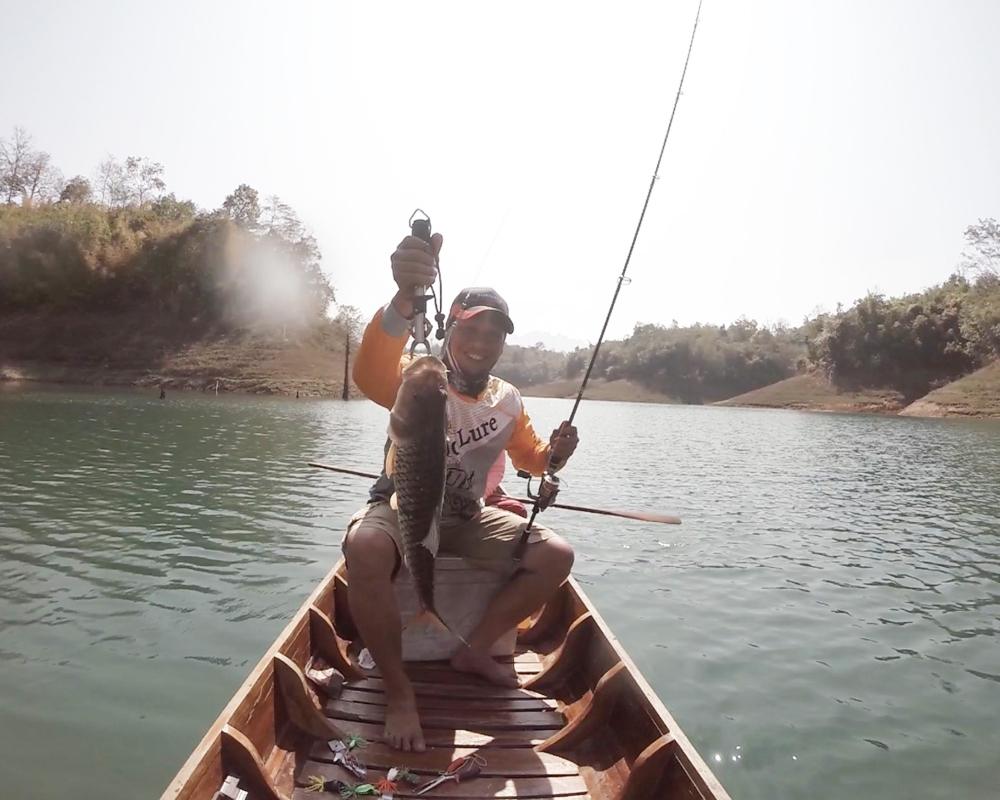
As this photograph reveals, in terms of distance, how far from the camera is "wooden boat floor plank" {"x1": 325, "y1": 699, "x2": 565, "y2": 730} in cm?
458

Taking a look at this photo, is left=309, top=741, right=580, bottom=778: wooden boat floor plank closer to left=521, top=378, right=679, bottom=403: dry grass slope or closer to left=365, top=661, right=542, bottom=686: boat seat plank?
left=365, top=661, right=542, bottom=686: boat seat plank

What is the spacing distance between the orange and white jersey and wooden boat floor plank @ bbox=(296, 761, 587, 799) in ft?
5.73

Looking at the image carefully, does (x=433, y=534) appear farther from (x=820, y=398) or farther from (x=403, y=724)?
(x=820, y=398)

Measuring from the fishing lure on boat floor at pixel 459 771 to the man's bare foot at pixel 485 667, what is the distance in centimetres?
110

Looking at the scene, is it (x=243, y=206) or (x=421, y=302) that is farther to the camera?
(x=243, y=206)

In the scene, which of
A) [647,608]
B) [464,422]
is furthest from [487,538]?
[647,608]

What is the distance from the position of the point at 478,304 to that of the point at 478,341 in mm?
308

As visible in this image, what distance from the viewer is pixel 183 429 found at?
95.0 feet

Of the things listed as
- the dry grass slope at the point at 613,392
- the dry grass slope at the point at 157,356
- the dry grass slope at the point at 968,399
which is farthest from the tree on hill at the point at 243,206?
the dry grass slope at the point at 968,399

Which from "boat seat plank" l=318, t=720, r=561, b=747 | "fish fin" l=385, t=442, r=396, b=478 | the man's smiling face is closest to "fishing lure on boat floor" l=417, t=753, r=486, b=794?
"boat seat plank" l=318, t=720, r=561, b=747

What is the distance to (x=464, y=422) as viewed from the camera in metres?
5.12

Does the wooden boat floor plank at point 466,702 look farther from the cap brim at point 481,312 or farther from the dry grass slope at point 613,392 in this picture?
the dry grass slope at point 613,392

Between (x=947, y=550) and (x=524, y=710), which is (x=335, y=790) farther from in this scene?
(x=947, y=550)

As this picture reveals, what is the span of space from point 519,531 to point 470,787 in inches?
70.0
